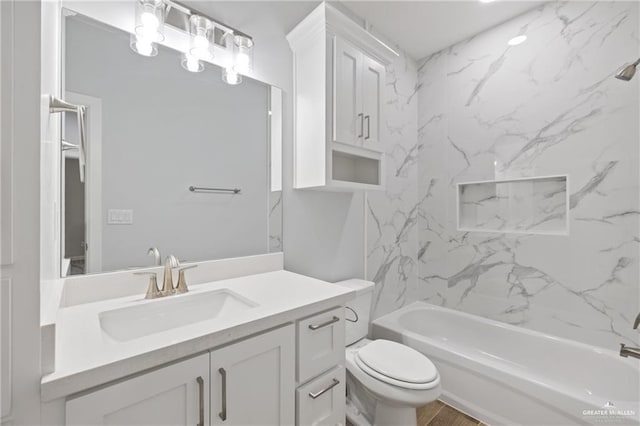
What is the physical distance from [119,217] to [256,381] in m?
0.84

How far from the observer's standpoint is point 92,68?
3.54ft

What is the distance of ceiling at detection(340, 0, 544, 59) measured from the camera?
1.98 meters

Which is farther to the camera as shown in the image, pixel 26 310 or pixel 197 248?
pixel 197 248

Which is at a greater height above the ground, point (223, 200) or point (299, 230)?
point (223, 200)

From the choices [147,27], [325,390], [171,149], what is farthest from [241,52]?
[325,390]

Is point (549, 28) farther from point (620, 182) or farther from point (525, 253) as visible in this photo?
point (525, 253)

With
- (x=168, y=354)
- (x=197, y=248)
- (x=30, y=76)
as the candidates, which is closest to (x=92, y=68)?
(x=30, y=76)

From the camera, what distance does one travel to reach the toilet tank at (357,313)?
5.83 feet

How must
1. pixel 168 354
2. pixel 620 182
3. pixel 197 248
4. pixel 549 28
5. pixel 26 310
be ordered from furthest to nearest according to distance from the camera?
pixel 549 28, pixel 620 182, pixel 197 248, pixel 168 354, pixel 26 310

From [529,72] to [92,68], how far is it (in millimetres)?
2651

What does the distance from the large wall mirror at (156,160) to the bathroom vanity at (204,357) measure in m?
0.19

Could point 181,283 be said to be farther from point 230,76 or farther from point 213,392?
point 230,76

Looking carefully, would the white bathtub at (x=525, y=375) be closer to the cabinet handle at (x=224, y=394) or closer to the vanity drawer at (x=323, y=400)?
the vanity drawer at (x=323, y=400)

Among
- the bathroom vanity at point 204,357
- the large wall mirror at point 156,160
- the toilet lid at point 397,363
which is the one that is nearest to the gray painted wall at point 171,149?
the large wall mirror at point 156,160
